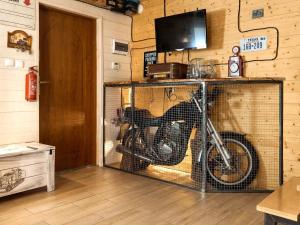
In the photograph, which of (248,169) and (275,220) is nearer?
(275,220)

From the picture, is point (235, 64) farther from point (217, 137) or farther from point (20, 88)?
point (20, 88)

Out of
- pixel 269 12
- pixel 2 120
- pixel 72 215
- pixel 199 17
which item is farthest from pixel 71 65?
pixel 269 12

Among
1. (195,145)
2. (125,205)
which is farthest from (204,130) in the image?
(125,205)

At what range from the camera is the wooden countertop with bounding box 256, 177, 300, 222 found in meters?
1.56

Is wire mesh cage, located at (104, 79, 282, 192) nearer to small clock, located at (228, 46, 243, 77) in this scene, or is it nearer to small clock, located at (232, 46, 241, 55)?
small clock, located at (228, 46, 243, 77)

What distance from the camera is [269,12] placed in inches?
124

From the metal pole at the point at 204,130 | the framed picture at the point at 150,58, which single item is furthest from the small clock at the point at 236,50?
the framed picture at the point at 150,58

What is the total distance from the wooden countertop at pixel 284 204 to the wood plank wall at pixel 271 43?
1161 mm

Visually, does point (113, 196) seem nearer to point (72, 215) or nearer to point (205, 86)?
point (72, 215)

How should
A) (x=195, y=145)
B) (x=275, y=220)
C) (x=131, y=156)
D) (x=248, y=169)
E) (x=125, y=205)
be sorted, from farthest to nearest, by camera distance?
(x=131, y=156), (x=195, y=145), (x=248, y=169), (x=125, y=205), (x=275, y=220)

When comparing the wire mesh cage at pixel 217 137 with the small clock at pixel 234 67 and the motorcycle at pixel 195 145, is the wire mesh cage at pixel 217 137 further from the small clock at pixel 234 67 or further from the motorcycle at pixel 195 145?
the small clock at pixel 234 67

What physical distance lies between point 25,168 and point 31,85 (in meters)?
1.00

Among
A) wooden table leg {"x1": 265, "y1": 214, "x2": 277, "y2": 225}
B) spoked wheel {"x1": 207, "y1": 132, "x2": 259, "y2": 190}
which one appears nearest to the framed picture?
spoked wheel {"x1": 207, "y1": 132, "x2": 259, "y2": 190}

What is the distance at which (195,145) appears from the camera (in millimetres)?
3244
